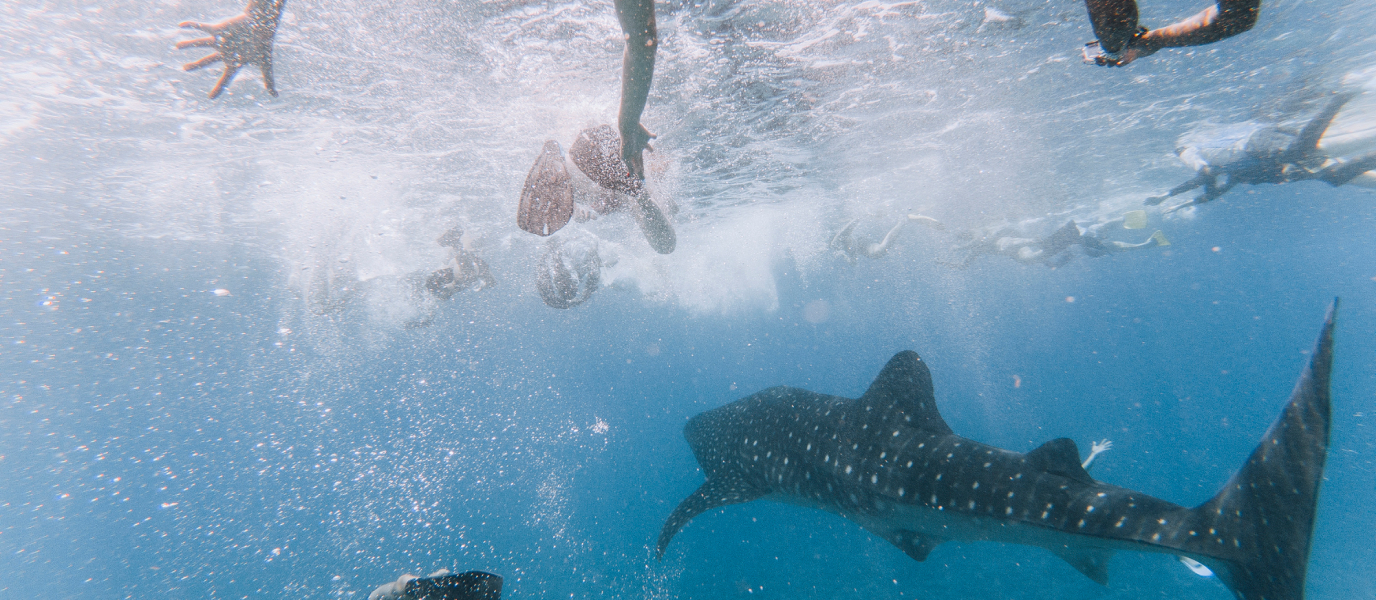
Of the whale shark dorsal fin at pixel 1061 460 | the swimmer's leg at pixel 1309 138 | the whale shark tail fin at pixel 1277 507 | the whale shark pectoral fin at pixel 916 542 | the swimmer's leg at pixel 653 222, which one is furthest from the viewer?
the swimmer's leg at pixel 1309 138

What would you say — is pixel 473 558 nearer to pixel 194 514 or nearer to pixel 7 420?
pixel 194 514

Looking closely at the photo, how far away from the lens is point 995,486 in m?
4.01

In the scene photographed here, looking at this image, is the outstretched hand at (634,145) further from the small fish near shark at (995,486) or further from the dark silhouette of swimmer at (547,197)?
the small fish near shark at (995,486)

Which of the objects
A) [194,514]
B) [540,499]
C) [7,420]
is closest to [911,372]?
[540,499]

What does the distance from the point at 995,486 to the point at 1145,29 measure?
3513mm

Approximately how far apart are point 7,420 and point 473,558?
302ft

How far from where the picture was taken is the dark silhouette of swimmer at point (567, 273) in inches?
387

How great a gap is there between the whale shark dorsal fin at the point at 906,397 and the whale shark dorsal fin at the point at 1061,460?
0.84 meters

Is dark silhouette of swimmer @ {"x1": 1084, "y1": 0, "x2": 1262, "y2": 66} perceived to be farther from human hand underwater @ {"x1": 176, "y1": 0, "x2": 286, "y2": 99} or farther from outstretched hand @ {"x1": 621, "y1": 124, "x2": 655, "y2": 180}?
human hand underwater @ {"x1": 176, "y1": 0, "x2": 286, "y2": 99}

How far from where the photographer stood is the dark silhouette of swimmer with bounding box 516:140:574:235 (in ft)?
15.6

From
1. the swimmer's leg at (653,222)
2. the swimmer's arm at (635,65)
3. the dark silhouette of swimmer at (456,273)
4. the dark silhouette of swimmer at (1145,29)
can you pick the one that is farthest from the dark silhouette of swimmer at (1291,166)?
the dark silhouette of swimmer at (456,273)

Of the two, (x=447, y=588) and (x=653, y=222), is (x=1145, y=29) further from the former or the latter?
(x=653, y=222)

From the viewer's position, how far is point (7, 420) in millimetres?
61719

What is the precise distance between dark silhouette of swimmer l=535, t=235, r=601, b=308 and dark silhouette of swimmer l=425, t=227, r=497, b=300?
86.8 inches
